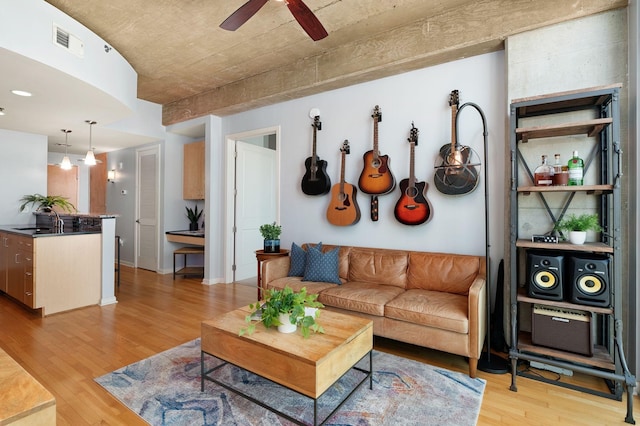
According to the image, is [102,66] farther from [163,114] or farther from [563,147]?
[563,147]

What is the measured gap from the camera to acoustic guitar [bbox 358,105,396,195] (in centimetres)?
341

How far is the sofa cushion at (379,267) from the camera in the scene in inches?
125

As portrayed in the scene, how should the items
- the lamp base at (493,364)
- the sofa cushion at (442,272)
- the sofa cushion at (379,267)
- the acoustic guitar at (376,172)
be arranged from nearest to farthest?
the lamp base at (493,364)
the sofa cushion at (442,272)
the sofa cushion at (379,267)
the acoustic guitar at (376,172)

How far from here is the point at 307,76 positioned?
3.85 metres

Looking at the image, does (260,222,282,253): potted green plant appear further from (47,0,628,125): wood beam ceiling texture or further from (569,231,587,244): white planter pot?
(569,231,587,244): white planter pot

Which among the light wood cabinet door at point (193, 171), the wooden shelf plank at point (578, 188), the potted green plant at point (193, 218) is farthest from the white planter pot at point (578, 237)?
the potted green plant at point (193, 218)

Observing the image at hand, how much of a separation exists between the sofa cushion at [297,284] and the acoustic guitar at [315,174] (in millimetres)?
1129

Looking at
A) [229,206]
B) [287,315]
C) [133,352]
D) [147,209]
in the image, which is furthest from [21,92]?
[287,315]

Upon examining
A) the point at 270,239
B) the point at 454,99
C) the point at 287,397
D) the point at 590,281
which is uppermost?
the point at 454,99

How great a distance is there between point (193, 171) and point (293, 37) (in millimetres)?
3355

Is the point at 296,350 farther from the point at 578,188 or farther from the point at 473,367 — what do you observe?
the point at 578,188

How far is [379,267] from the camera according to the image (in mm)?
3281

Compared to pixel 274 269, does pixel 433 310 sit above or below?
below

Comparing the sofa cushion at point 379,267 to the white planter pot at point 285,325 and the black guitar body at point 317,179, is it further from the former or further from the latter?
the white planter pot at point 285,325
